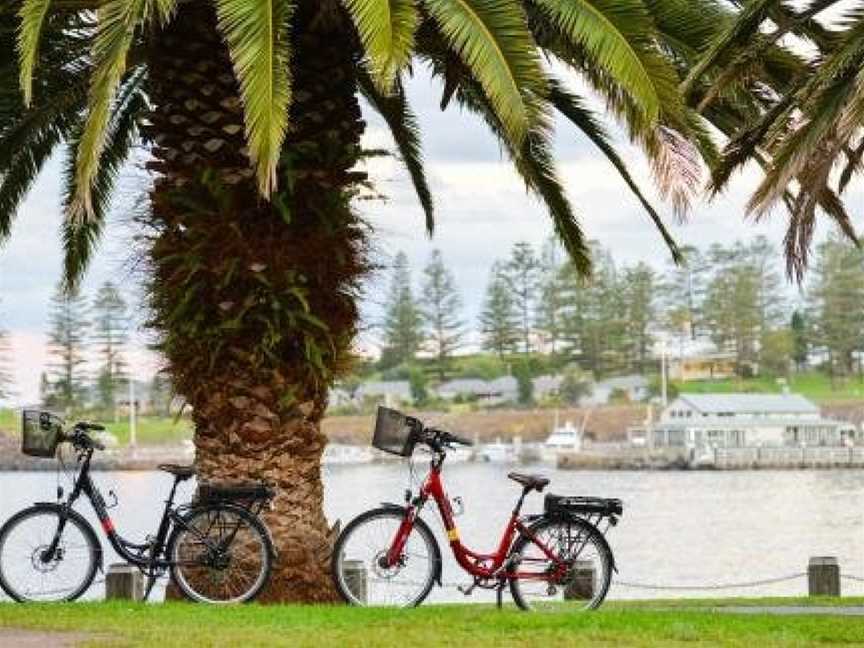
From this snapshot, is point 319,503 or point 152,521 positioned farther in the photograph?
point 152,521

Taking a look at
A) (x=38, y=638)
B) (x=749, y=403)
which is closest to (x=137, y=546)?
(x=38, y=638)

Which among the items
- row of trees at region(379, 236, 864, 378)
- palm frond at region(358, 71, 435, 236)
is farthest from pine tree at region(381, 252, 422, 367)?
palm frond at region(358, 71, 435, 236)

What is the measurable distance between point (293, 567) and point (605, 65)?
4598 mm

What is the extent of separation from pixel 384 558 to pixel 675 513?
5759 centimetres

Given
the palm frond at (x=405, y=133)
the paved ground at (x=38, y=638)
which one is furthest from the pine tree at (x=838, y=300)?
the paved ground at (x=38, y=638)

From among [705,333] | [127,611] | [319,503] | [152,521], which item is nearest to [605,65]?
[319,503]

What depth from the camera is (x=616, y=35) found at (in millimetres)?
12188

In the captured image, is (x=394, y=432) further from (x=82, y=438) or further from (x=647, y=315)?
(x=647, y=315)

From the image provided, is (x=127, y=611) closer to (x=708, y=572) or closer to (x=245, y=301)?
Result: (x=245, y=301)

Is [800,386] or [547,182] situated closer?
[547,182]

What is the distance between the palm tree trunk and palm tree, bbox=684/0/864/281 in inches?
119

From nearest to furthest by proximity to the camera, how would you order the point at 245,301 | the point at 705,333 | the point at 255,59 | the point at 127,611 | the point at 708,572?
the point at 127,611
the point at 255,59
the point at 245,301
the point at 708,572
the point at 705,333

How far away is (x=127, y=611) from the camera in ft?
36.1

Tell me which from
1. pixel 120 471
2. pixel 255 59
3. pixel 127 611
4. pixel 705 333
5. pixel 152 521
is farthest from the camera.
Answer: pixel 705 333
